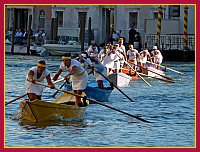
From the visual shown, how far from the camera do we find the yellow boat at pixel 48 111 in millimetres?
11328

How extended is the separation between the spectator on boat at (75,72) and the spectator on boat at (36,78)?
593 millimetres

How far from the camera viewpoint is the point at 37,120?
38.1 ft

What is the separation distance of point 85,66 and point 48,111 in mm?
3987

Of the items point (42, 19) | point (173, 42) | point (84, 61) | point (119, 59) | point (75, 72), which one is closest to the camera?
point (75, 72)

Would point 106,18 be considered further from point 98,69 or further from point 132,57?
point 98,69

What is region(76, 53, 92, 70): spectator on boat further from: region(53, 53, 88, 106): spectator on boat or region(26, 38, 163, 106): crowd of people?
region(53, 53, 88, 106): spectator on boat

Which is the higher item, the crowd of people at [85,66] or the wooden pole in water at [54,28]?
the wooden pole in water at [54,28]

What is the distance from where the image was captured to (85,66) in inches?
609

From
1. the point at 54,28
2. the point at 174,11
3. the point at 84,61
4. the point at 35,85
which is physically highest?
the point at 174,11

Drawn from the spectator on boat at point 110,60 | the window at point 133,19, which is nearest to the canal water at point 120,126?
the spectator on boat at point 110,60

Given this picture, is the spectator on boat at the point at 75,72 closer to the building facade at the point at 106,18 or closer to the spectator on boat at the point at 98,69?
the spectator on boat at the point at 98,69

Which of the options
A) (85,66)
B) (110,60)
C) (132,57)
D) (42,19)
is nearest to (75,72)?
(85,66)

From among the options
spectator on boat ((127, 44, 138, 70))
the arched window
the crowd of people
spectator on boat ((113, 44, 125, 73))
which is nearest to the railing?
the crowd of people

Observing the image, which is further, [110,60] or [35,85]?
[110,60]
